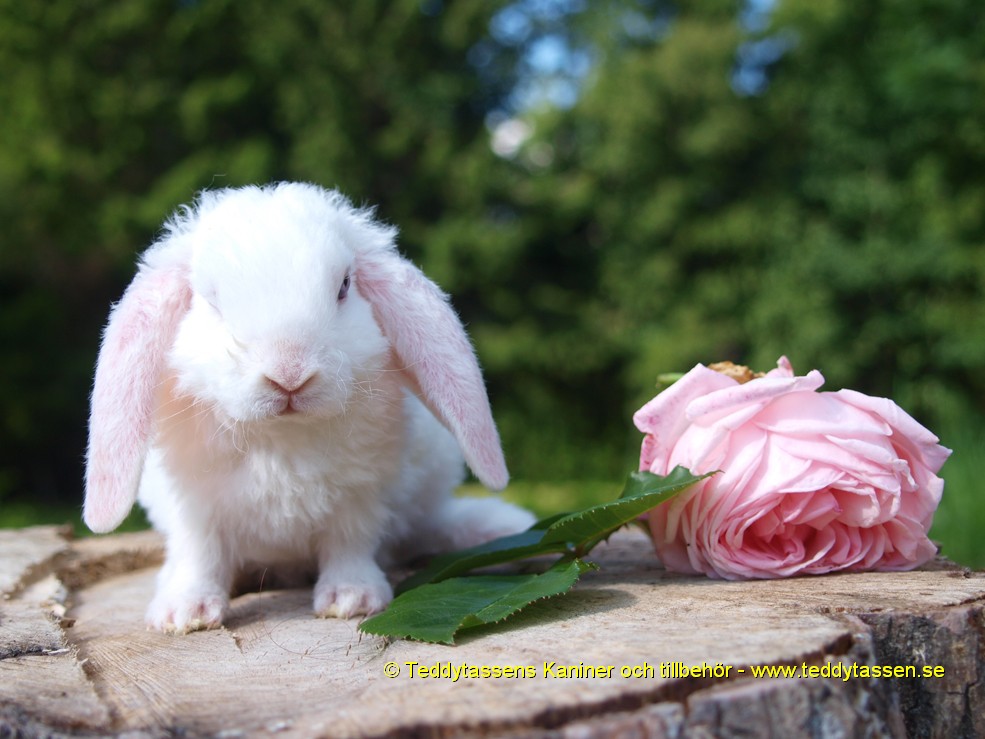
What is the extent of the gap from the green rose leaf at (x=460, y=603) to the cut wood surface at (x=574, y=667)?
0.10ft

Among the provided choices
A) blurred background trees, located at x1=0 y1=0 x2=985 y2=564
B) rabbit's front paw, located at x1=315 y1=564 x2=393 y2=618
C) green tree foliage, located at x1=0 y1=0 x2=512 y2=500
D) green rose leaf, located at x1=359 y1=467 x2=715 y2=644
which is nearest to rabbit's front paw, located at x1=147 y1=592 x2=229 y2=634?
rabbit's front paw, located at x1=315 y1=564 x2=393 y2=618

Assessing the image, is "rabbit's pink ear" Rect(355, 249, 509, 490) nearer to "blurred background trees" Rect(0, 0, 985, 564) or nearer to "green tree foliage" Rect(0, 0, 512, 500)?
"blurred background trees" Rect(0, 0, 985, 564)

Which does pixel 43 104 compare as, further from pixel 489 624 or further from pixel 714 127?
pixel 489 624

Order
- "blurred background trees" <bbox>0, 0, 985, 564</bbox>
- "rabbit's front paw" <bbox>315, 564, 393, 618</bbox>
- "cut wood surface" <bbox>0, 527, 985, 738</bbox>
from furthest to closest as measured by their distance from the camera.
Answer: "blurred background trees" <bbox>0, 0, 985, 564</bbox>, "rabbit's front paw" <bbox>315, 564, 393, 618</bbox>, "cut wood surface" <bbox>0, 527, 985, 738</bbox>

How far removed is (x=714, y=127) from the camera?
8.77 metres

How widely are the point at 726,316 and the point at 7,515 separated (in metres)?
6.55

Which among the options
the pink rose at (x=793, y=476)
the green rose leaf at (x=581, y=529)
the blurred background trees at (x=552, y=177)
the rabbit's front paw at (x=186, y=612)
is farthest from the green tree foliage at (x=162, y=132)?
the pink rose at (x=793, y=476)

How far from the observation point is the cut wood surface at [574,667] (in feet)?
3.43

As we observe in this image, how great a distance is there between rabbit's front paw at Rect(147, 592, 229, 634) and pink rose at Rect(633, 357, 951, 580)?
2.90 feet

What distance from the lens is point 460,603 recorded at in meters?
1.45

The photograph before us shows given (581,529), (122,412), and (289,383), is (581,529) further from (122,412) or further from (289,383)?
(122,412)

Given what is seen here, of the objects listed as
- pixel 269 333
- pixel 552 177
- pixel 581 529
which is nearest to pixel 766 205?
pixel 552 177

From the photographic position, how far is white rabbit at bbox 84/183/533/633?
1550 millimetres

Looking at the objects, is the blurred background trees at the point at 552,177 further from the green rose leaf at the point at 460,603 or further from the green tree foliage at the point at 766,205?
the green rose leaf at the point at 460,603
